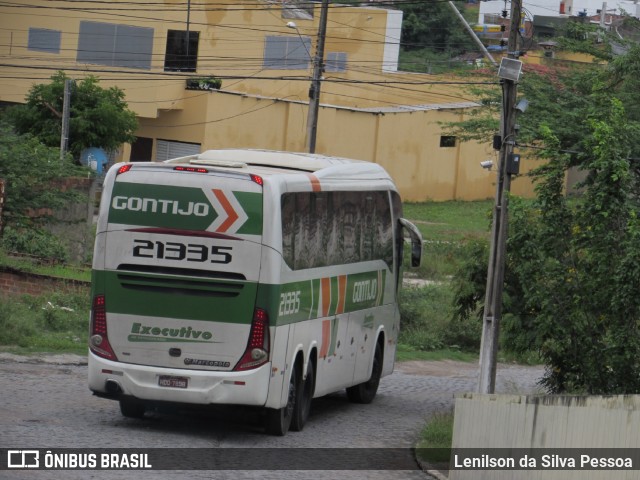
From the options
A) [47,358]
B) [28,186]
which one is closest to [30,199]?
[28,186]

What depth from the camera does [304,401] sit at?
641 inches

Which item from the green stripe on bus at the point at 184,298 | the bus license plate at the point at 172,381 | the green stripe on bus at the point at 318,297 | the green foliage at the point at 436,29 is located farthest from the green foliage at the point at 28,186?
the green foliage at the point at 436,29

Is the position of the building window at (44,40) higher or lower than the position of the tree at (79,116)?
higher

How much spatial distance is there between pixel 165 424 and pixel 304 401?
1886 mm

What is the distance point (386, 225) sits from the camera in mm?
19422

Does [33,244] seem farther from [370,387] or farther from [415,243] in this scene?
[415,243]

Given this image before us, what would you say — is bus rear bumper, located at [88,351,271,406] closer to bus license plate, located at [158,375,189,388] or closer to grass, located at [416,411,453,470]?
bus license plate, located at [158,375,189,388]

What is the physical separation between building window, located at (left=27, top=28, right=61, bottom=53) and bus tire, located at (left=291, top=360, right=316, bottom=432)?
132 feet

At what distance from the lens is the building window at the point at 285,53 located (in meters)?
59.0

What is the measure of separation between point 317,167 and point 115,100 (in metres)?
32.4

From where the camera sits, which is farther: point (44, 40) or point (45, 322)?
point (44, 40)

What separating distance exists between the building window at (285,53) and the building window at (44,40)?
399 inches

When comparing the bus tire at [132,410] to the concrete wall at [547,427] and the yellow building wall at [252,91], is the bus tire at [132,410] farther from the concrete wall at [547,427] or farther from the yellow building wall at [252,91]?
the yellow building wall at [252,91]

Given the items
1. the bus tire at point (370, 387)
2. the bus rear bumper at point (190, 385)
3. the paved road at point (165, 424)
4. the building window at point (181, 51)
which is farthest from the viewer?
the building window at point (181, 51)
